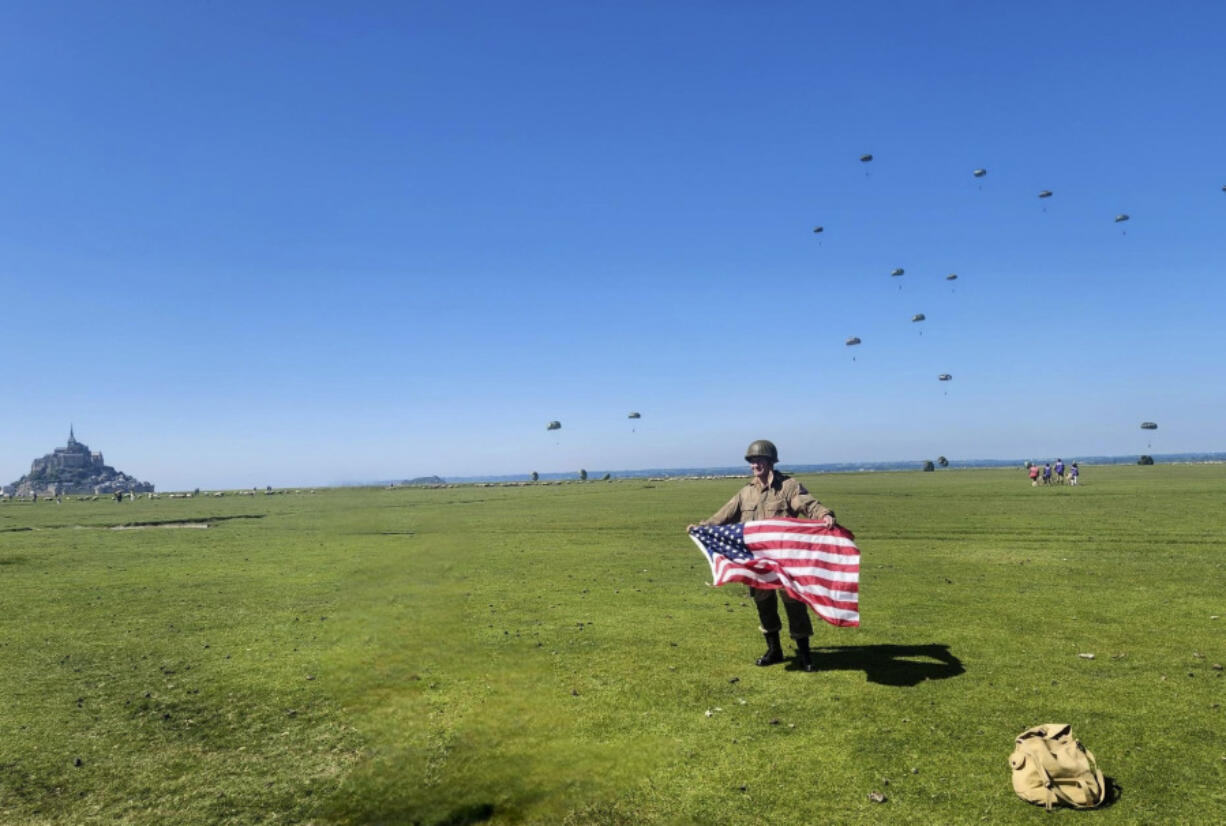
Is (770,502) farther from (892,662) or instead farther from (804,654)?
(892,662)

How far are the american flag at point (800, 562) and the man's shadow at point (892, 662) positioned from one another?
34.6 inches

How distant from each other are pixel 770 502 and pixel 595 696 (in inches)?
140

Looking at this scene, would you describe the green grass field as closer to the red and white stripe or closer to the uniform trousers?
the uniform trousers

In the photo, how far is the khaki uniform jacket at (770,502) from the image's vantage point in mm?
9426

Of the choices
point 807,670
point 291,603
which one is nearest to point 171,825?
point 807,670

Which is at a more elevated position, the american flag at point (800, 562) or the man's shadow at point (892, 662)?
the american flag at point (800, 562)

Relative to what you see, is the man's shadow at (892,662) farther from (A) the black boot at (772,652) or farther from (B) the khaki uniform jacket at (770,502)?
(B) the khaki uniform jacket at (770,502)

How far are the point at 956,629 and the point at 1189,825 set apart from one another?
5.68 meters

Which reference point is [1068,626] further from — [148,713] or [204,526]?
[204,526]

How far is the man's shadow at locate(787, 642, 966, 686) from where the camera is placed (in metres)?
8.60

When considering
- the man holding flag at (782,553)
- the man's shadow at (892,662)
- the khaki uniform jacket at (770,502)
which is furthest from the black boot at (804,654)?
the khaki uniform jacket at (770,502)

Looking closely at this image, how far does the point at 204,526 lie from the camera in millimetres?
37594

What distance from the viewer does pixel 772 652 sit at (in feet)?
30.9

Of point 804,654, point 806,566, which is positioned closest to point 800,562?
point 806,566
